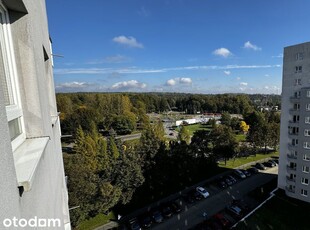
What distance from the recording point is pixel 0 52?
184cm

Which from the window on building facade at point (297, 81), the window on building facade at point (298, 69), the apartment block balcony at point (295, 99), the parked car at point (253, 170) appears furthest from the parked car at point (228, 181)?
the window on building facade at point (298, 69)

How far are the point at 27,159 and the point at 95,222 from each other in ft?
60.9

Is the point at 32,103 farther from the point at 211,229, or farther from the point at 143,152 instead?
the point at 143,152

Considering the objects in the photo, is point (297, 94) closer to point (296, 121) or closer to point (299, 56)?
point (296, 121)

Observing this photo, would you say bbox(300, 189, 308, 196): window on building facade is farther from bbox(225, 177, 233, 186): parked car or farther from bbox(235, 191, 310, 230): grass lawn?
bbox(225, 177, 233, 186): parked car

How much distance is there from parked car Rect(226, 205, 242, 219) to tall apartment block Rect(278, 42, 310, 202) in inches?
236

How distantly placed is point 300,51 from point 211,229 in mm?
17365

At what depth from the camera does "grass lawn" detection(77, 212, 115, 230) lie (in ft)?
55.2

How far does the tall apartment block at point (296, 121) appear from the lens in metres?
18.0

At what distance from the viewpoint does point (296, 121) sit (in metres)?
19.0

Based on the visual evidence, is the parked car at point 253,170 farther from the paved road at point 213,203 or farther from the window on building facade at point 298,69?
the window on building facade at point 298,69

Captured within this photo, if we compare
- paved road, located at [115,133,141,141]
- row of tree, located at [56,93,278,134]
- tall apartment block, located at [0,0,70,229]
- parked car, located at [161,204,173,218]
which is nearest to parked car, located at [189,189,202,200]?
parked car, located at [161,204,173,218]

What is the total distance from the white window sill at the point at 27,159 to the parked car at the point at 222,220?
18.6 metres

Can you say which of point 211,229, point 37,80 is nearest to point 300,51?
point 211,229
